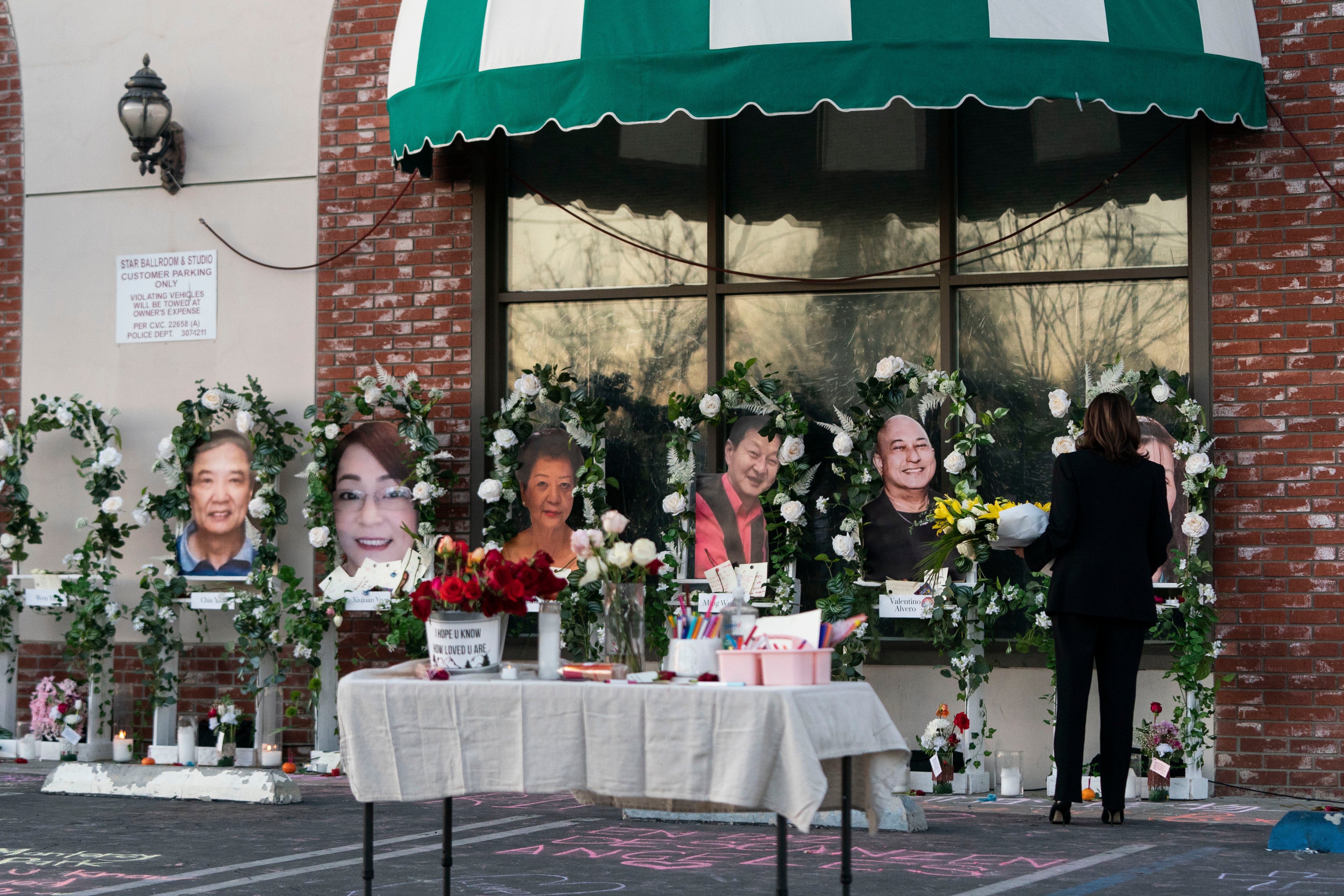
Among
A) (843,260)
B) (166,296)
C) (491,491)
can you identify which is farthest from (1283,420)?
(166,296)

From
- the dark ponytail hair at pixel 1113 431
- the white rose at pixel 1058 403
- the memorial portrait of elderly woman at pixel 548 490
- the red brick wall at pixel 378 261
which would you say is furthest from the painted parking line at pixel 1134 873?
the red brick wall at pixel 378 261

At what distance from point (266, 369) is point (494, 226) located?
1639mm

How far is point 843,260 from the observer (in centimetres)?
866

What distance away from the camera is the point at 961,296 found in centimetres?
847

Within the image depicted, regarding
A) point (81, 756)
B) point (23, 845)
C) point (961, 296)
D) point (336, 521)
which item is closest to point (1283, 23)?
point (961, 296)

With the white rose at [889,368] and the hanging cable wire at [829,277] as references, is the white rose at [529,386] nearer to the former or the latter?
the hanging cable wire at [829,277]

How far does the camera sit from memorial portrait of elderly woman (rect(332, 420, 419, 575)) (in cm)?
888

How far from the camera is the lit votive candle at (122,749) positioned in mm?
9141

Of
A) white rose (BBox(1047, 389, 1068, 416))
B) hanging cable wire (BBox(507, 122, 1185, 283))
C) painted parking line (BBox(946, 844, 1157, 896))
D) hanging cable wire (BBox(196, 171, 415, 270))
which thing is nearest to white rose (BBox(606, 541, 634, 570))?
painted parking line (BBox(946, 844, 1157, 896))

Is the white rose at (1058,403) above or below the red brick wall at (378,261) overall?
below

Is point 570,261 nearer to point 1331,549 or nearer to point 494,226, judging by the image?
point 494,226

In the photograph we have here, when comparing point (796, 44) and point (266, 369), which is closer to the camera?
point (796, 44)

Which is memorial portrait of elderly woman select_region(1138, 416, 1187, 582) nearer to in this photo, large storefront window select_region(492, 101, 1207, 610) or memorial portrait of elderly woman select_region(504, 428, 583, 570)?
large storefront window select_region(492, 101, 1207, 610)

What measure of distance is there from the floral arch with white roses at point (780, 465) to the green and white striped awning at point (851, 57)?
164 cm
